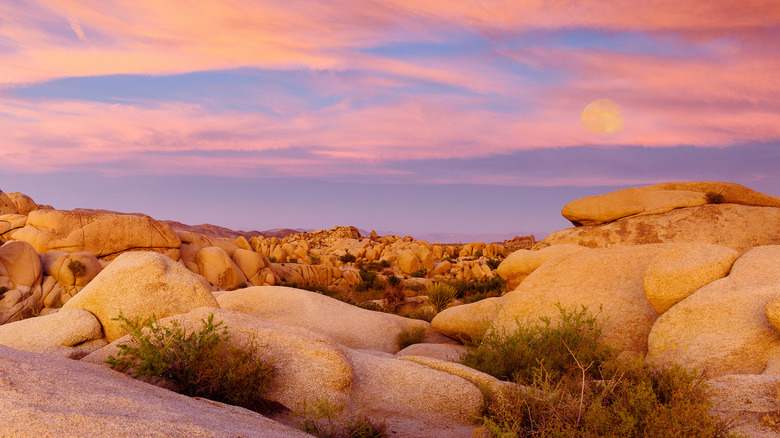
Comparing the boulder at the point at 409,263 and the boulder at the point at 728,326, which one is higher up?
the boulder at the point at 728,326

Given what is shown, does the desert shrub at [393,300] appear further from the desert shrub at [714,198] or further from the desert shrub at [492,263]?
the desert shrub at [492,263]

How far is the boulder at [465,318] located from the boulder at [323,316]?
46cm

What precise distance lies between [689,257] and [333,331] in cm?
828

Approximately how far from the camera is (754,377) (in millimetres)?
6590

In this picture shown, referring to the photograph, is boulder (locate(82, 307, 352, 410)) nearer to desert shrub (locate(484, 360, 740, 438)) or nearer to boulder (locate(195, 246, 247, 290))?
desert shrub (locate(484, 360, 740, 438))

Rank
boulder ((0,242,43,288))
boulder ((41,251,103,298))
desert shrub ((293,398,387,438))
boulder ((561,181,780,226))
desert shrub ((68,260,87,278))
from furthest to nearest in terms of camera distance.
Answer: desert shrub ((68,260,87,278)) < boulder ((41,251,103,298)) < boulder ((0,242,43,288)) < boulder ((561,181,780,226)) < desert shrub ((293,398,387,438))

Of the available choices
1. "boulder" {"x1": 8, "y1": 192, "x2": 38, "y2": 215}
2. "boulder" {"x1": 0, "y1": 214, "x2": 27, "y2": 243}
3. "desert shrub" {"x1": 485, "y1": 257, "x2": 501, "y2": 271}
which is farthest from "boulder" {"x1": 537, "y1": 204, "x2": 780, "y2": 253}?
"boulder" {"x1": 8, "y1": 192, "x2": 38, "y2": 215}

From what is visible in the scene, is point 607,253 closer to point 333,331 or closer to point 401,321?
point 401,321

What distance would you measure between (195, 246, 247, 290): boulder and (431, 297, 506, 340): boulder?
1700 centimetres

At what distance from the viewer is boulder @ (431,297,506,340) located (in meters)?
13.7

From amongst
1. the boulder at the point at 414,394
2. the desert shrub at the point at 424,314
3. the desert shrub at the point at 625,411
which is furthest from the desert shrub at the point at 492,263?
the desert shrub at the point at 625,411

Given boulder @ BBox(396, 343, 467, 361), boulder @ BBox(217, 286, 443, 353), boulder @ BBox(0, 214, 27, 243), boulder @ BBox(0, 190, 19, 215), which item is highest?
boulder @ BBox(0, 190, 19, 215)

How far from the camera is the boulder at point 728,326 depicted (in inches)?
315

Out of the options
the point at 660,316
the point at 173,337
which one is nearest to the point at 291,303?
the point at 173,337
